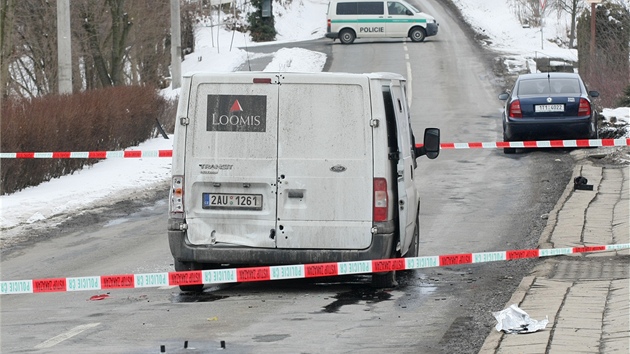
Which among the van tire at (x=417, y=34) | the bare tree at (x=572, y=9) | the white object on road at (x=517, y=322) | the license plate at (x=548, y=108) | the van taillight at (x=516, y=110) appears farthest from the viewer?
the bare tree at (x=572, y=9)

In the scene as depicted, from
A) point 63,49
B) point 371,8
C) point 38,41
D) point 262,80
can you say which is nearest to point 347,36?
Result: point 371,8

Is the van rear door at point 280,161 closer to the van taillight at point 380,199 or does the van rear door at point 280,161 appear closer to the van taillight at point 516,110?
the van taillight at point 380,199

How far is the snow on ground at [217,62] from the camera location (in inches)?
652

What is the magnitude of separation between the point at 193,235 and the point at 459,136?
1707cm

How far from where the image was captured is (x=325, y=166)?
32.2 ft

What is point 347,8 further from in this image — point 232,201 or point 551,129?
point 232,201

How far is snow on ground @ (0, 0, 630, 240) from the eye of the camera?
1656 cm

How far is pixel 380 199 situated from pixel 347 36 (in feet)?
140

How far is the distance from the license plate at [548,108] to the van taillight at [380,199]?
12.3m

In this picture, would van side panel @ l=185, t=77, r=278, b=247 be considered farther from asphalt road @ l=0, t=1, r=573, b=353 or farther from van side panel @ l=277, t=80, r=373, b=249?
asphalt road @ l=0, t=1, r=573, b=353

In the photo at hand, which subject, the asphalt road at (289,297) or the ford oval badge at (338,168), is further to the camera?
the ford oval badge at (338,168)

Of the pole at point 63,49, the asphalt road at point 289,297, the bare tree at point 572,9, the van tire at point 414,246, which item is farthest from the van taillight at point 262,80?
the bare tree at point 572,9

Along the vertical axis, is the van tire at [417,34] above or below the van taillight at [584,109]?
above

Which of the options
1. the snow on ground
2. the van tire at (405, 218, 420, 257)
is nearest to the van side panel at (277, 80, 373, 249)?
the van tire at (405, 218, 420, 257)
